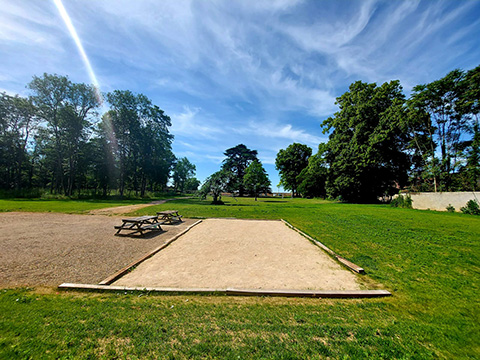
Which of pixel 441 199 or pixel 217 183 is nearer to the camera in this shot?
pixel 441 199

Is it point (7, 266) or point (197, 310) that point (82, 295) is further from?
point (7, 266)

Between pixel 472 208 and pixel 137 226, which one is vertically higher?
pixel 472 208

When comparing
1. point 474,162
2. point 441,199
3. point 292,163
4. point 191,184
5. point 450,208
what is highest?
point 292,163

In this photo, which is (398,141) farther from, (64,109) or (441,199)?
(64,109)

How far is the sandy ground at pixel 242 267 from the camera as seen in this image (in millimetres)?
3957

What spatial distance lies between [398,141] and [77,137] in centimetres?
4924

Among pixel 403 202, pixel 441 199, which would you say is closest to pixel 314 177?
pixel 403 202

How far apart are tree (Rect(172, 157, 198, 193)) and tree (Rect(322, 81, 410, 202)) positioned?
60486mm

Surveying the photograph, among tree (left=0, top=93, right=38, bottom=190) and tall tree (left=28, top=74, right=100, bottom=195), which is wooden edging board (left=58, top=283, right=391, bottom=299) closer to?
tall tree (left=28, top=74, right=100, bottom=195)

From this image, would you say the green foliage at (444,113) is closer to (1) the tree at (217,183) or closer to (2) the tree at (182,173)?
(1) the tree at (217,183)

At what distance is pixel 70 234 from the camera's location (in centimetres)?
752

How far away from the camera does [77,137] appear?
30.3 m

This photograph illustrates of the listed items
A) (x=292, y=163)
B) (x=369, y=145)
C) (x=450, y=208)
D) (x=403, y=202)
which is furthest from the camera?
(x=292, y=163)

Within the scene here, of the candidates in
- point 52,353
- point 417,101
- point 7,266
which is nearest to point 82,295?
point 52,353
